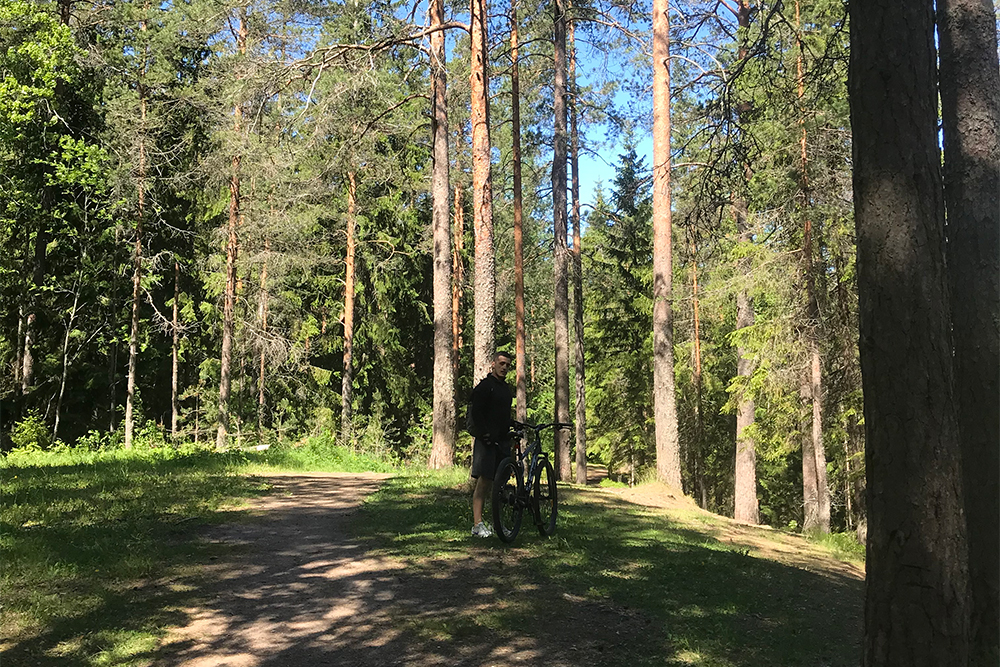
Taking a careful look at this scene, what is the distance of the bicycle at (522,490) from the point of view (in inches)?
284

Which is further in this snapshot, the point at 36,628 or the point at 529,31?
the point at 529,31

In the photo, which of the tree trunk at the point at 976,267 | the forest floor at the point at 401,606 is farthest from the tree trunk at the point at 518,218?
the tree trunk at the point at 976,267

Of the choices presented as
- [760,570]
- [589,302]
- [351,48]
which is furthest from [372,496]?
[589,302]

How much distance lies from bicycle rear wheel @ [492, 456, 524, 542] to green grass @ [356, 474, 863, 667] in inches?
7.0

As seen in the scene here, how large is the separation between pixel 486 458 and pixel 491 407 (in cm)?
55

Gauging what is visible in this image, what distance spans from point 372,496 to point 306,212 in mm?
15148

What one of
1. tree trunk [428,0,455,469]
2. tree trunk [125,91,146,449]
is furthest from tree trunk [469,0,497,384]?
tree trunk [125,91,146,449]

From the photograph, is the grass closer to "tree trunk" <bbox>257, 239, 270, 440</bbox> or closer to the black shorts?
the black shorts

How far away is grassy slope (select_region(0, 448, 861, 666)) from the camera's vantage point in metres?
4.76

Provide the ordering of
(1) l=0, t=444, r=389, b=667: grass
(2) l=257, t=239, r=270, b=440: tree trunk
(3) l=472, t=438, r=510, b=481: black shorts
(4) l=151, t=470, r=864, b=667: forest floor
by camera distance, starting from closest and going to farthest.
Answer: (1) l=0, t=444, r=389, b=667: grass
(4) l=151, t=470, r=864, b=667: forest floor
(3) l=472, t=438, r=510, b=481: black shorts
(2) l=257, t=239, r=270, b=440: tree trunk

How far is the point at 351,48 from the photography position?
36.9 ft

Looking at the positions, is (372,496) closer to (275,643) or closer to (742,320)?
(275,643)

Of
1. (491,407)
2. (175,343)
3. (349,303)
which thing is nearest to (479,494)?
(491,407)

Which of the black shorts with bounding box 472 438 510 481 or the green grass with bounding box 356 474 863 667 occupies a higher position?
the black shorts with bounding box 472 438 510 481
